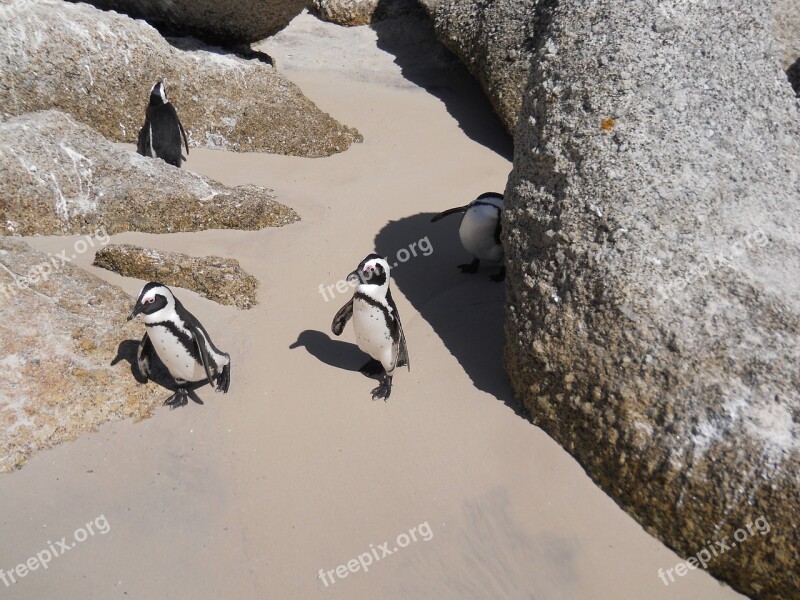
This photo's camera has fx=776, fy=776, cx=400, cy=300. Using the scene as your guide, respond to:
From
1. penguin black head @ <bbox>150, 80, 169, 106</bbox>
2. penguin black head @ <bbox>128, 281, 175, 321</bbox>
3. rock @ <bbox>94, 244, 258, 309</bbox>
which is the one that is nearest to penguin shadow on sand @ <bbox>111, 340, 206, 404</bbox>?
penguin black head @ <bbox>128, 281, 175, 321</bbox>

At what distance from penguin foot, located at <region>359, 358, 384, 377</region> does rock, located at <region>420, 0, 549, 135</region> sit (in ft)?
10.0

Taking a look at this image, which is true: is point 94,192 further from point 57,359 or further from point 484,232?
point 484,232

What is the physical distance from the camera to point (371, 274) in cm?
406

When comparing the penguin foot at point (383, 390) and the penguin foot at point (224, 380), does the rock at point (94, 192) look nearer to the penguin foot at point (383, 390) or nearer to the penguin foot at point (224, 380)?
the penguin foot at point (224, 380)

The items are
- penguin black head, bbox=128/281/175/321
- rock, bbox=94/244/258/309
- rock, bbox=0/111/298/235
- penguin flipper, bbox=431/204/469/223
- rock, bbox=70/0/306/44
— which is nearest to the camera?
penguin black head, bbox=128/281/175/321

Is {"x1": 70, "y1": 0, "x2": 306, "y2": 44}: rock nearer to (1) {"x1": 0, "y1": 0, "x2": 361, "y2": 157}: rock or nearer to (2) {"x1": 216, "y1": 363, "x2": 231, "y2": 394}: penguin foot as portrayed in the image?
(1) {"x1": 0, "y1": 0, "x2": 361, "y2": 157}: rock

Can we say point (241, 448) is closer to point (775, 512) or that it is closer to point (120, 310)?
point (120, 310)

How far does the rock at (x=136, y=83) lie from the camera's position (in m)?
5.97

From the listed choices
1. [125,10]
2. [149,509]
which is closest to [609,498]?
[149,509]

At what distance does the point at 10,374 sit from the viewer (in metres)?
3.71

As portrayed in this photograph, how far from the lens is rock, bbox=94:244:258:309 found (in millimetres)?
4641

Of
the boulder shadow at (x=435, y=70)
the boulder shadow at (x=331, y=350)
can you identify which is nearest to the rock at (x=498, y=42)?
the boulder shadow at (x=435, y=70)

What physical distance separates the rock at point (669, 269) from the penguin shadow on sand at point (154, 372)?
1.66 meters

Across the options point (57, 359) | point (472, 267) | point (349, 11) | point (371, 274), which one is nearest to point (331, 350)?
point (371, 274)
